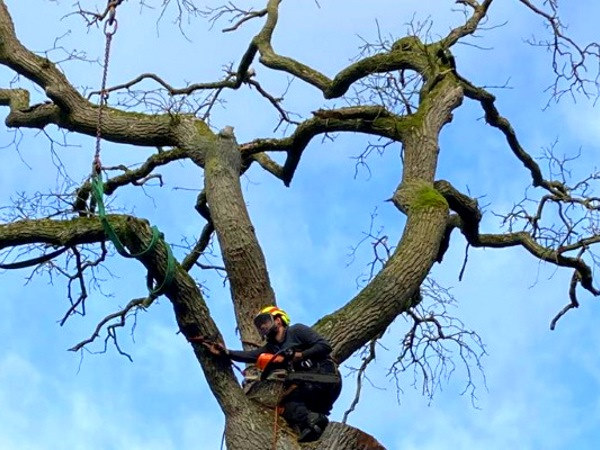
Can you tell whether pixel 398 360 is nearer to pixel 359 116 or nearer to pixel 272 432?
pixel 359 116

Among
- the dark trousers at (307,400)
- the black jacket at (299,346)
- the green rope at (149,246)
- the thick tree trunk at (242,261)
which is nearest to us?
the green rope at (149,246)

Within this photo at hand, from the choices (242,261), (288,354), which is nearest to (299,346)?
(288,354)

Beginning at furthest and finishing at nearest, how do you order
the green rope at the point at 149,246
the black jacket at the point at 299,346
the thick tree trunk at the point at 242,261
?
1. the thick tree trunk at the point at 242,261
2. the black jacket at the point at 299,346
3. the green rope at the point at 149,246

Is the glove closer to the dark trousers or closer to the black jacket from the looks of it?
the black jacket

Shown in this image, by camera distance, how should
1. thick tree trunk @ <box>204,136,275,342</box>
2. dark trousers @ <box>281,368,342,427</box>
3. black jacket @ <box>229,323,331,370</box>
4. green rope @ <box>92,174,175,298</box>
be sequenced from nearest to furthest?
green rope @ <box>92,174,175,298</box>
dark trousers @ <box>281,368,342,427</box>
black jacket @ <box>229,323,331,370</box>
thick tree trunk @ <box>204,136,275,342</box>

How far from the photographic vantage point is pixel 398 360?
29.6 feet

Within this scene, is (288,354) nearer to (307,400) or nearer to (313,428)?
(307,400)

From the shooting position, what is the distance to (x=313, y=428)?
6242mm

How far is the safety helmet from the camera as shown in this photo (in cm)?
668

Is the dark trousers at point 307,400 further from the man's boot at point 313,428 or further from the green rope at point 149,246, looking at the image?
the green rope at point 149,246

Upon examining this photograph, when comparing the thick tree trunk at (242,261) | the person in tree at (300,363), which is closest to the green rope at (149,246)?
the person in tree at (300,363)

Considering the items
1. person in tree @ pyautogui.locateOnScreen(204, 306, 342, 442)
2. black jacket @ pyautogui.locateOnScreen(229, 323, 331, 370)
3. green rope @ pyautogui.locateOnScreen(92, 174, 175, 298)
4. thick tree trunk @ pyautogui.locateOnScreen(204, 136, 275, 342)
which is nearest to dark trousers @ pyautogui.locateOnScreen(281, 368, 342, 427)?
person in tree @ pyautogui.locateOnScreen(204, 306, 342, 442)

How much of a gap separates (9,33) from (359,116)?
2.77 m

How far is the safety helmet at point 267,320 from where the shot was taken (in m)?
6.68
